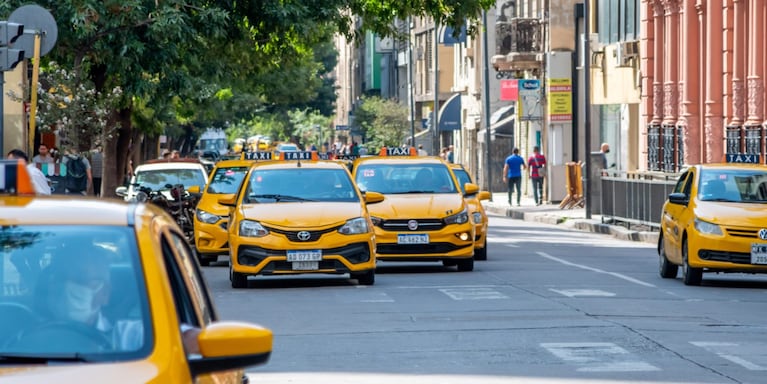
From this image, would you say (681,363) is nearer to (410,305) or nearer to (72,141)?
(410,305)

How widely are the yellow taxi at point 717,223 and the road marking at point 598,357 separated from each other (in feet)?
23.7

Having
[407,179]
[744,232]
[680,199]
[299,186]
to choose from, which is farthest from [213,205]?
[744,232]

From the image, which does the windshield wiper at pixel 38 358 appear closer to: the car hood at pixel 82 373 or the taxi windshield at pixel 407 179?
the car hood at pixel 82 373

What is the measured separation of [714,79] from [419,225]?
20.6 metres

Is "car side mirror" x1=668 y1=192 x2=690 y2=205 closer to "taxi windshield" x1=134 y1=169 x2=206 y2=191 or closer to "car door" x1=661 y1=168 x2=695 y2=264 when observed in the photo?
"car door" x1=661 y1=168 x2=695 y2=264

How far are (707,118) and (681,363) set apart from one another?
30058 mm

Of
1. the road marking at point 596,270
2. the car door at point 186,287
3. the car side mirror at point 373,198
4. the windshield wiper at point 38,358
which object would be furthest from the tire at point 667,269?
the windshield wiper at point 38,358

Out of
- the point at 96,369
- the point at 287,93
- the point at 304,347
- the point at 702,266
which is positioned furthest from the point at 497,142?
the point at 96,369

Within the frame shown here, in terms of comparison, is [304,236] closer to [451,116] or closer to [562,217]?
[562,217]

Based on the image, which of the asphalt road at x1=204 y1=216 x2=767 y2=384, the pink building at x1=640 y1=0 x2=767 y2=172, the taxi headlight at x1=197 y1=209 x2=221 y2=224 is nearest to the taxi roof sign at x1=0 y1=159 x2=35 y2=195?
the asphalt road at x1=204 y1=216 x2=767 y2=384

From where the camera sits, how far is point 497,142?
7219 centimetres

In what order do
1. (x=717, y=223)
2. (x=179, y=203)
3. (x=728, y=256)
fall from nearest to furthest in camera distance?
1. (x=728, y=256)
2. (x=717, y=223)
3. (x=179, y=203)

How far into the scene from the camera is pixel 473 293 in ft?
62.0

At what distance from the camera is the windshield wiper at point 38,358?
17.2ft
